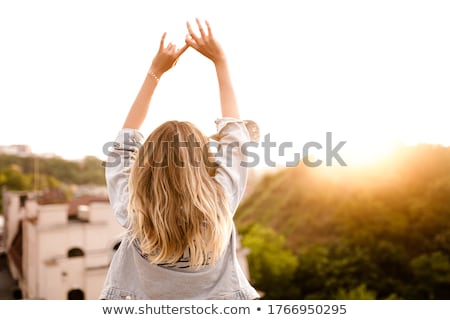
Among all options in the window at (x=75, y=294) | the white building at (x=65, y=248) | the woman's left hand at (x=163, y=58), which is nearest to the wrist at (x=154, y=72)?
the woman's left hand at (x=163, y=58)

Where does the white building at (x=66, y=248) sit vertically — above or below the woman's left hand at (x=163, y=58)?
below

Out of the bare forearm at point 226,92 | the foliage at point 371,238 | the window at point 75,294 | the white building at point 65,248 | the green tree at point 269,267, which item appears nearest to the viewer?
the bare forearm at point 226,92

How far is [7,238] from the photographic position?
6.67 metres

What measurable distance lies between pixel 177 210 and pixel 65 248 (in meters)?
4.79

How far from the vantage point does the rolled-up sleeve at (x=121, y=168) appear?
653 millimetres

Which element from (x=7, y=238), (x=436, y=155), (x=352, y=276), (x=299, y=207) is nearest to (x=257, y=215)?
(x=299, y=207)

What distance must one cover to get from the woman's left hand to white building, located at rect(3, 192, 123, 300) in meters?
3.69

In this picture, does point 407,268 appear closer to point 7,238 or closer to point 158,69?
point 7,238

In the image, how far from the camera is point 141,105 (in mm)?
755

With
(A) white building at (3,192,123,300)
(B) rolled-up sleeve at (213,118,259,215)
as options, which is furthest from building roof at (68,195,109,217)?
(B) rolled-up sleeve at (213,118,259,215)

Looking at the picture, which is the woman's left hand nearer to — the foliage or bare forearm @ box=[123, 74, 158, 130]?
bare forearm @ box=[123, 74, 158, 130]

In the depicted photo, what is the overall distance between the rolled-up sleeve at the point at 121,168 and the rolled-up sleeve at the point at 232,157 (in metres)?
0.13

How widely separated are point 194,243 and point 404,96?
453 centimetres

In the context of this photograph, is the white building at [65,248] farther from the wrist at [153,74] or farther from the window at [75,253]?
the wrist at [153,74]
